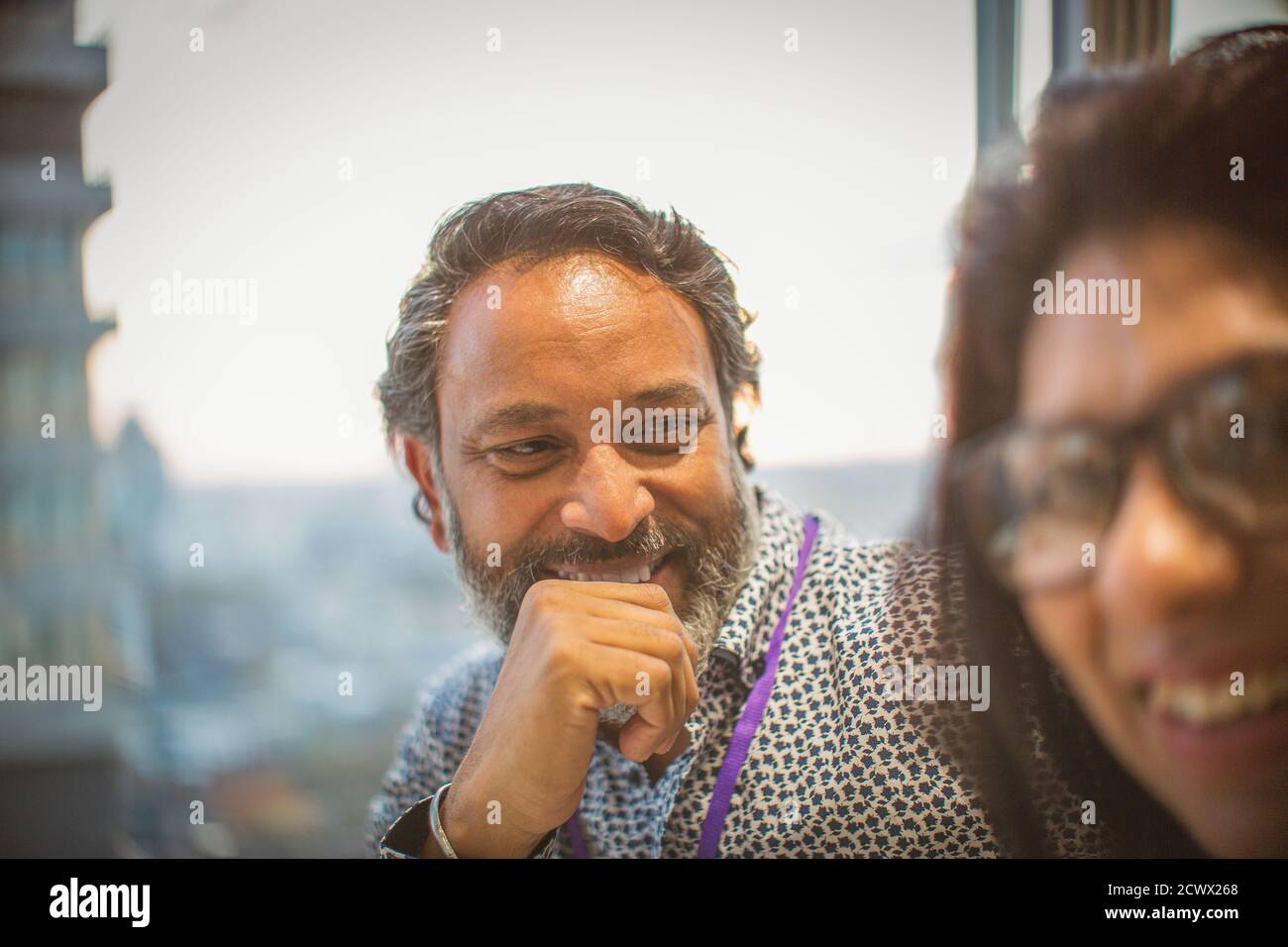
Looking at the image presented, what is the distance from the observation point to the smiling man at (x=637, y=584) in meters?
1.30

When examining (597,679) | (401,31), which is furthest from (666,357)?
(401,31)

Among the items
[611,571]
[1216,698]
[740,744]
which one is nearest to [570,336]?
[611,571]

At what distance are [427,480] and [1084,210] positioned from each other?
112cm

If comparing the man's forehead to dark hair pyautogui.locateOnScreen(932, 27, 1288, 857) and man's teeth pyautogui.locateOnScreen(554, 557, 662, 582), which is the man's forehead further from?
dark hair pyautogui.locateOnScreen(932, 27, 1288, 857)

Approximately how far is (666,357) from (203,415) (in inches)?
35.3

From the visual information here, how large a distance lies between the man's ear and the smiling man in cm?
8

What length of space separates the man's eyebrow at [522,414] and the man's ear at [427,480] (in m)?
0.24

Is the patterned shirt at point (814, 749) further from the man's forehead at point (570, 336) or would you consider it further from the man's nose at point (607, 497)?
the man's forehead at point (570, 336)

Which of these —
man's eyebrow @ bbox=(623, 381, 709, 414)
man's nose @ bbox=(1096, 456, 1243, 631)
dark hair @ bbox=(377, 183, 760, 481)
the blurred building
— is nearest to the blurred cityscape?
the blurred building

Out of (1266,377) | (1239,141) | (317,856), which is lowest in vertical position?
(317,856)

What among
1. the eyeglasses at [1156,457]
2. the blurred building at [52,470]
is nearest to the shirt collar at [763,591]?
the eyeglasses at [1156,457]

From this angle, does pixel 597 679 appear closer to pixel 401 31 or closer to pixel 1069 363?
pixel 1069 363

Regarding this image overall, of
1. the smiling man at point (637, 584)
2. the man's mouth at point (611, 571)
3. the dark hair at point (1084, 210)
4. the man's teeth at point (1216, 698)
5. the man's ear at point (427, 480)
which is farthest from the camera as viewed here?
the man's ear at point (427, 480)

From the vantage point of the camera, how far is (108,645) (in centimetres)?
177
